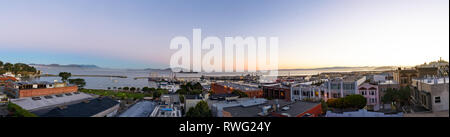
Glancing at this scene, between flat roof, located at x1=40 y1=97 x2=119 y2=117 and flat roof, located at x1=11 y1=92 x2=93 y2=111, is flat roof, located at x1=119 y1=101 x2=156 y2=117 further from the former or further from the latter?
flat roof, located at x1=11 y1=92 x2=93 y2=111

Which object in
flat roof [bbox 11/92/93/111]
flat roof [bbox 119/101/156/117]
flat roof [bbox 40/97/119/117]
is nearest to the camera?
flat roof [bbox 119/101/156/117]

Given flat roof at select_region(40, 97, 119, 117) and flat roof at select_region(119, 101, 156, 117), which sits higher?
flat roof at select_region(119, 101, 156, 117)

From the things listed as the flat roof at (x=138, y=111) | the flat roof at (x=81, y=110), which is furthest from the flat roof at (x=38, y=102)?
the flat roof at (x=138, y=111)

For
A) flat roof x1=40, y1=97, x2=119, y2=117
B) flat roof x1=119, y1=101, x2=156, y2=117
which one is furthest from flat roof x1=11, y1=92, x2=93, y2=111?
flat roof x1=119, y1=101, x2=156, y2=117

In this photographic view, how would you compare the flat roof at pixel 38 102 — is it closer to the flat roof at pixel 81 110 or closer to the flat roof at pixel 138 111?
the flat roof at pixel 81 110

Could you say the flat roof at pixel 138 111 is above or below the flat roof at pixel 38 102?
above

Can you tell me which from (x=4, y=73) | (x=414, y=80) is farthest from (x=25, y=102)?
(x=414, y=80)

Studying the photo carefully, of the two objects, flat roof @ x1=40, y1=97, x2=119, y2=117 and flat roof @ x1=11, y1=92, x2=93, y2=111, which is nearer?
flat roof @ x1=40, y1=97, x2=119, y2=117

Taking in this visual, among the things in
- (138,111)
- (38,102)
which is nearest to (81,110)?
(138,111)

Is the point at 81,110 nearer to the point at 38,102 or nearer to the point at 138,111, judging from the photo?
the point at 138,111

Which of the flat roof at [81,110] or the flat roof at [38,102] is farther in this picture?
the flat roof at [38,102]

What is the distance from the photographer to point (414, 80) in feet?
12.1
